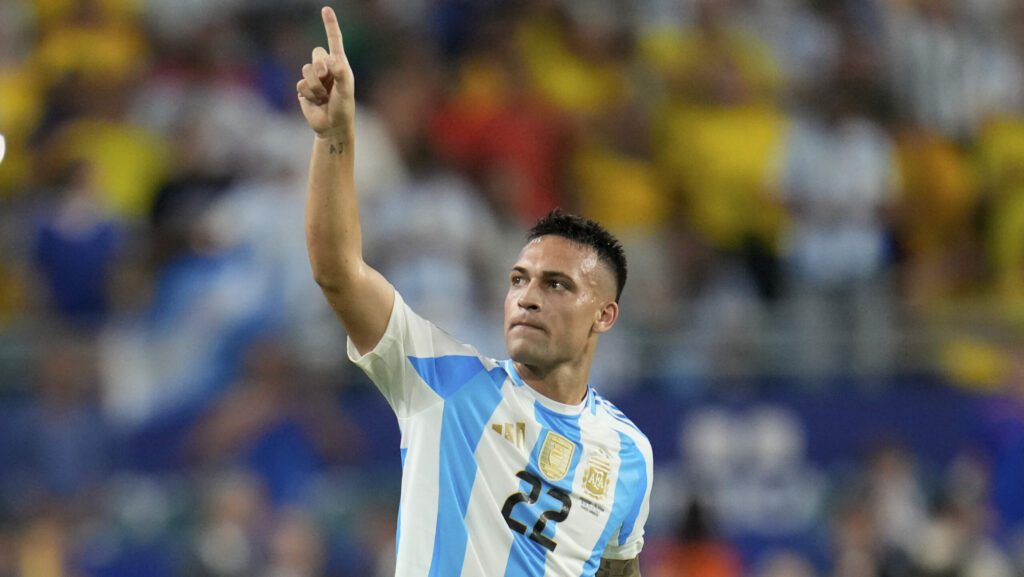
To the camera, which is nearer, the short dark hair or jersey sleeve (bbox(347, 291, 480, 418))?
jersey sleeve (bbox(347, 291, 480, 418))

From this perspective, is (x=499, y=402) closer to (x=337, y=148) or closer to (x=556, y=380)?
(x=556, y=380)

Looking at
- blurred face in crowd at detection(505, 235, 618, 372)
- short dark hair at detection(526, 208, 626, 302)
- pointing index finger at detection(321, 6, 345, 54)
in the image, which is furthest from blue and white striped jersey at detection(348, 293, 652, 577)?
pointing index finger at detection(321, 6, 345, 54)

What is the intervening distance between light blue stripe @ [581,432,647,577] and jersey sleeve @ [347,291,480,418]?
67cm

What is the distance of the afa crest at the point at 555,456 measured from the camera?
502 centimetres

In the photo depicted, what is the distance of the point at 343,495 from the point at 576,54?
448 cm

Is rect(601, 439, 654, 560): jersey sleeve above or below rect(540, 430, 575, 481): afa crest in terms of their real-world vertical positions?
A: below

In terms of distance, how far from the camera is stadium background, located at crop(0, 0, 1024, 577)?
1020 centimetres

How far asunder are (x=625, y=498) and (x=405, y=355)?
0.94 metres

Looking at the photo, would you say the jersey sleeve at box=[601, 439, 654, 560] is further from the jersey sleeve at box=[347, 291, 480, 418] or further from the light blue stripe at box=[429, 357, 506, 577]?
the jersey sleeve at box=[347, 291, 480, 418]

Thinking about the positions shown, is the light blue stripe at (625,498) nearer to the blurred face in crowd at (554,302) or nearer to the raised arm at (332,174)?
the blurred face in crowd at (554,302)

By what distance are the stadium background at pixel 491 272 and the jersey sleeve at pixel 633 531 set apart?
4365 mm

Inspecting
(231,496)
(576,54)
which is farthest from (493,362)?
(576,54)

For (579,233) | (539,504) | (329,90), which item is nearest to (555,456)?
(539,504)

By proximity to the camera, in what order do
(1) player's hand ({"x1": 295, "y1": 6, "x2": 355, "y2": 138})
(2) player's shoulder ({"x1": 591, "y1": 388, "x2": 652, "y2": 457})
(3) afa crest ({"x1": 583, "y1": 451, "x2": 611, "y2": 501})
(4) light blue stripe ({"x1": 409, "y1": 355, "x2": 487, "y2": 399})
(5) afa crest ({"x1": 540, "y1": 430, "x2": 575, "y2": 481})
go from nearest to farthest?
1. (1) player's hand ({"x1": 295, "y1": 6, "x2": 355, "y2": 138})
2. (4) light blue stripe ({"x1": 409, "y1": 355, "x2": 487, "y2": 399})
3. (5) afa crest ({"x1": 540, "y1": 430, "x2": 575, "y2": 481})
4. (3) afa crest ({"x1": 583, "y1": 451, "x2": 611, "y2": 501})
5. (2) player's shoulder ({"x1": 591, "y1": 388, "x2": 652, "y2": 457})
